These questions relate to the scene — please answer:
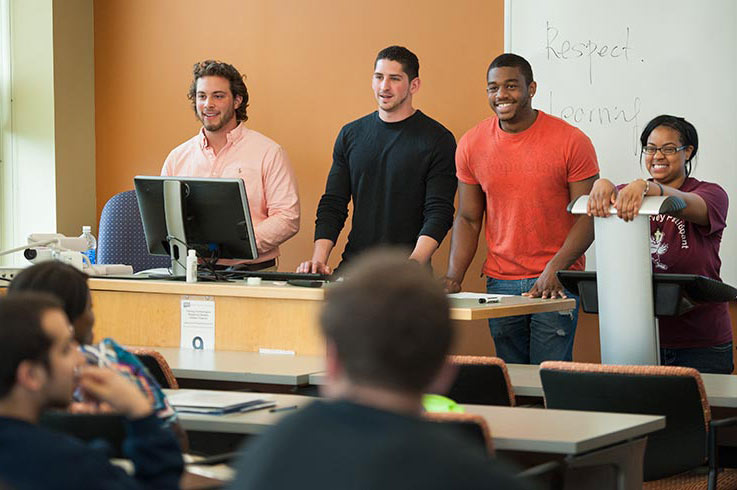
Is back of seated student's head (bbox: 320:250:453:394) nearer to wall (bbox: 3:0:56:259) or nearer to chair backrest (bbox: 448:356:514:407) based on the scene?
chair backrest (bbox: 448:356:514:407)

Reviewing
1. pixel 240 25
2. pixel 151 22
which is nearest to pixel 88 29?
pixel 151 22

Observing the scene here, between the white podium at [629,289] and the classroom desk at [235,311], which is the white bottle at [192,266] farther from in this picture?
the white podium at [629,289]

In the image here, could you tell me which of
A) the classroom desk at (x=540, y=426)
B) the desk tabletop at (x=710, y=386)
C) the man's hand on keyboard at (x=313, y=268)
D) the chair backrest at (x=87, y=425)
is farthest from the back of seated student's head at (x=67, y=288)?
the man's hand on keyboard at (x=313, y=268)

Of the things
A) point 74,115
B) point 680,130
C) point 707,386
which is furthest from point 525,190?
point 74,115

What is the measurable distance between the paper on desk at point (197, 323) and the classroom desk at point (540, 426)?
137 centimetres

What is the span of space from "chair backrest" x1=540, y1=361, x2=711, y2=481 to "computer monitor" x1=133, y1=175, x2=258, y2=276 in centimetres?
176

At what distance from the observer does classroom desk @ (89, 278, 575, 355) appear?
396 cm

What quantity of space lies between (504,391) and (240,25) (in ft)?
12.6

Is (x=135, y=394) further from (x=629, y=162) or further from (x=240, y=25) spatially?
(x=240, y=25)

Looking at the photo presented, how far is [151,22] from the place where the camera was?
660 centimetres

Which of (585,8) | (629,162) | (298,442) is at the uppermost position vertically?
(585,8)

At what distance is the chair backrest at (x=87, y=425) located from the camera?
2.14m

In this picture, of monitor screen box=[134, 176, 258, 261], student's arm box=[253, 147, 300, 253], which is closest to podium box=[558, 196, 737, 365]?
monitor screen box=[134, 176, 258, 261]

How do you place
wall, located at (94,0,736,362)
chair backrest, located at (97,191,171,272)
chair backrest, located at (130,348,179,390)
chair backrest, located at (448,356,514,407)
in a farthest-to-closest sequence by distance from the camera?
chair backrest, located at (97,191,171,272) < wall, located at (94,0,736,362) < chair backrest, located at (130,348,179,390) < chair backrest, located at (448,356,514,407)
